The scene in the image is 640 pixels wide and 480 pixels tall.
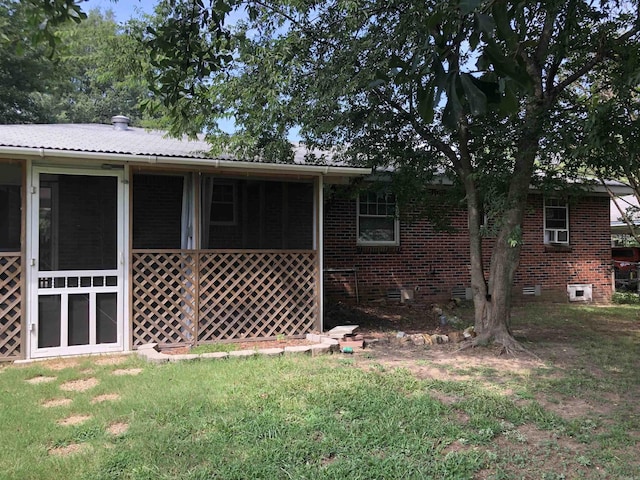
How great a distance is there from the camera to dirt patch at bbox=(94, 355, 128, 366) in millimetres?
6109

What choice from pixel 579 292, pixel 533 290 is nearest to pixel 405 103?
pixel 533 290

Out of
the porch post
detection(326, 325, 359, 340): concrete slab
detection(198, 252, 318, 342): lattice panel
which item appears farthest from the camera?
the porch post

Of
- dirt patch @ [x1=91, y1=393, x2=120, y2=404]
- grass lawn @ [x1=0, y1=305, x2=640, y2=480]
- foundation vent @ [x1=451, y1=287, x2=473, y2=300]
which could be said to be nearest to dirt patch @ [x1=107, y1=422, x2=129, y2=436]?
grass lawn @ [x1=0, y1=305, x2=640, y2=480]

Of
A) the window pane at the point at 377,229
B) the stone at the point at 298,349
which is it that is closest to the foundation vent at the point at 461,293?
the window pane at the point at 377,229

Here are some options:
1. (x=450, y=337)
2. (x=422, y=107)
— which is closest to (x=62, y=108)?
(x=450, y=337)

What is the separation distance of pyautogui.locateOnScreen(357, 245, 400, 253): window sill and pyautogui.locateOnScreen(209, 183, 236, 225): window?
292 centimetres

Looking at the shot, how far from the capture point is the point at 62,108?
103 feet

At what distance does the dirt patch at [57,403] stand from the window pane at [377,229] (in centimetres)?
752

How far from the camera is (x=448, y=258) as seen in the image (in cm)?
1206

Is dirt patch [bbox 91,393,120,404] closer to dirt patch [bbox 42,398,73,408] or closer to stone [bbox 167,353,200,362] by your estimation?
dirt patch [bbox 42,398,73,408]

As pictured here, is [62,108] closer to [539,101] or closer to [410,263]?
[410,263]

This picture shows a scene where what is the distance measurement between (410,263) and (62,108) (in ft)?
92.1

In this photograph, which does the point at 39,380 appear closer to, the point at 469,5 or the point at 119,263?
the point at 119,263

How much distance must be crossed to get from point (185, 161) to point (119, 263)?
1.65m
